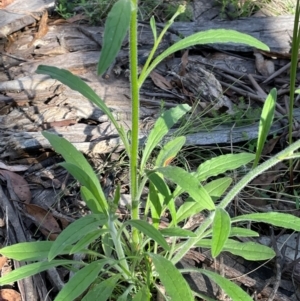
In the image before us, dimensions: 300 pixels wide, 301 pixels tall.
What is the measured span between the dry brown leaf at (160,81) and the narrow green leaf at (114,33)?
184 centimetres

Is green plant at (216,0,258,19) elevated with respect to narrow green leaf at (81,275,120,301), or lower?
elevated

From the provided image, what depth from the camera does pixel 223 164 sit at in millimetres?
1869

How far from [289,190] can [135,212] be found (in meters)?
0.95

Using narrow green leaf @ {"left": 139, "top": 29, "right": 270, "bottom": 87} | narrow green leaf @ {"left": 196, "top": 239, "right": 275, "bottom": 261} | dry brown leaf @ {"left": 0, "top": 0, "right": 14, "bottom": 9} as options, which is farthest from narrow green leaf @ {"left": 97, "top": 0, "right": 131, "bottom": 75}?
dry brown leaf @ {"left": 0, "top": 0, "right": 14, "bottom": 9}

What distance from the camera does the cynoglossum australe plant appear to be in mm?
1568

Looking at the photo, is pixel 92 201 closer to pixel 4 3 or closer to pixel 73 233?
pixel 73 233

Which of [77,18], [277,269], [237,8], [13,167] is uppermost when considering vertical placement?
[77,18]

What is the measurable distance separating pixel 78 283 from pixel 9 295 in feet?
1.68

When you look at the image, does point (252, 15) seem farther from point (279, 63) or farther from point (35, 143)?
point (35, 143)

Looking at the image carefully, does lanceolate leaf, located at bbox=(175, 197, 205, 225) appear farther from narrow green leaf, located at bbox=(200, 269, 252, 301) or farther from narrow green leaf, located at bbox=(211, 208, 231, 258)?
narrow green leaf, located at bbox=(211, 208, 231, 258)

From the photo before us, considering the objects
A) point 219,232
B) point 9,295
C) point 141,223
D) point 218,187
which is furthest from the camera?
point 9,295

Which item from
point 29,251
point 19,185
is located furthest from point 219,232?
point 19,185

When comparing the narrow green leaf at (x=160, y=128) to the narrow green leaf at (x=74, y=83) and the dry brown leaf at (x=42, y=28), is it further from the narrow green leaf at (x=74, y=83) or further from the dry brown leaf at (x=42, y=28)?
the dry brown leaf at (x=42, y=28)

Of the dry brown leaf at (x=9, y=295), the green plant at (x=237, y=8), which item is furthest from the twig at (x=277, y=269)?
the green plant at (x=237, y=8)
